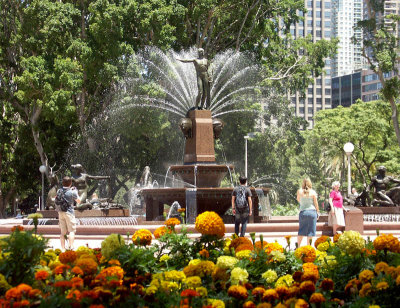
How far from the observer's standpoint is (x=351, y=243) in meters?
6.33

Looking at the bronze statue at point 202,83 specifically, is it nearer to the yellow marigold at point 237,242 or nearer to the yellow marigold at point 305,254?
the yellow marigold at point 237,242

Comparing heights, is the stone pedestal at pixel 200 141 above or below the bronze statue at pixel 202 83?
below

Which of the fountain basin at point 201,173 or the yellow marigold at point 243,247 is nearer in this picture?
the yellow marigold at point 243,247

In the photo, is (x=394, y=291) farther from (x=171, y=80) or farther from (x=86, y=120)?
(x=86, y=120)

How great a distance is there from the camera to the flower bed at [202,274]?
465 centimetres

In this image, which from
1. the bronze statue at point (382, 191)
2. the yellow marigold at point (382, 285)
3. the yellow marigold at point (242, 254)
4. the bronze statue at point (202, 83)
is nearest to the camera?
the yellow marigold at point (382, 285)

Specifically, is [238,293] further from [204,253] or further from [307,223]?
[307,223]

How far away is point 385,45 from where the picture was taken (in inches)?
1481

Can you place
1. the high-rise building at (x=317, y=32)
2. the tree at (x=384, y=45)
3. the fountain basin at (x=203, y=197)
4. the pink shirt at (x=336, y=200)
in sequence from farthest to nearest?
the high-rise building at (x=317, y=32), the tree at (x=384, y=45), the fountain basin at (x=203, y=197), the pink shirt at (x=336, y=200)

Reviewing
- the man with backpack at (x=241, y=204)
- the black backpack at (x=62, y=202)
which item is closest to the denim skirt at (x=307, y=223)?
the man with backpack at (x=241, y=204)

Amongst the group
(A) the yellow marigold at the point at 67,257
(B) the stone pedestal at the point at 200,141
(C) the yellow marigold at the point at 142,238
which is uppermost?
(B) the stone pedestal at the point at 200,141

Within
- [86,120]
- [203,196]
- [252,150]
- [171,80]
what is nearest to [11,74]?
[86,120]

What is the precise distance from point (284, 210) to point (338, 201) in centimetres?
1612

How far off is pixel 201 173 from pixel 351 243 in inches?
548
